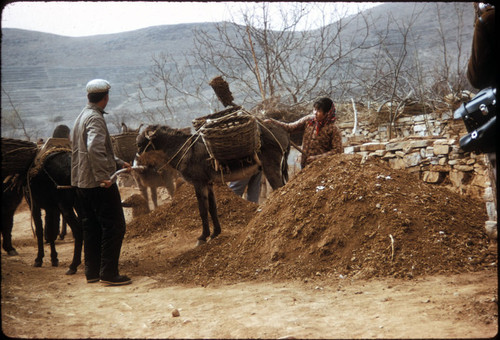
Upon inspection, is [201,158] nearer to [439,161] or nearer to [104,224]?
[104,224]

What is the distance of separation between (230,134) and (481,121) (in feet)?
10.8

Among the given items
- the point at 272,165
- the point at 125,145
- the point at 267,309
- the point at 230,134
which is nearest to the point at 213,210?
the point at 272,165

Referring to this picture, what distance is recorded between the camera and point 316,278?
12.8 ft

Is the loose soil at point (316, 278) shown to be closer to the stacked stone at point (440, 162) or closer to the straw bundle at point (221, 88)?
the stacked stone at point (440, 162)

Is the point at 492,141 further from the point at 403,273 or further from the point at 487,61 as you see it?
the point at 403,273

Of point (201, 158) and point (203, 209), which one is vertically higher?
point (201, 158)

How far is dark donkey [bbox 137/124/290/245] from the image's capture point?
20.7ft

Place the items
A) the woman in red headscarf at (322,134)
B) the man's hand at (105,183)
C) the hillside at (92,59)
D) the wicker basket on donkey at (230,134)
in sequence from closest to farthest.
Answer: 1. the man's hand at (105,183)
2. the wicker basket on donkey at (230,134)
3. the woman in red headscarf at (322,134)
4. the hillside at (92,59)

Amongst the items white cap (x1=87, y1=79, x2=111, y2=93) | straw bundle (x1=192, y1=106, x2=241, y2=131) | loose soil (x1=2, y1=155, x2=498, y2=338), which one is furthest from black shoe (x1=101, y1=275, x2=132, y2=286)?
straw bundle (x1=192, y1=106, x2=241, y2=131)

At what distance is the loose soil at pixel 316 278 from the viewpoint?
9.00 feet

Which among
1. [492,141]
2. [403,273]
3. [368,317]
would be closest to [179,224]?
[403,273]

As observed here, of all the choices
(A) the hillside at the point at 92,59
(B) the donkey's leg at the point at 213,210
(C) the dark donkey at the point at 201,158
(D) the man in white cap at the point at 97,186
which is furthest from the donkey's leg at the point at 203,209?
(A) the hillside at the point at 92,59

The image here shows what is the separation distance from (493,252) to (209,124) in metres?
3.48

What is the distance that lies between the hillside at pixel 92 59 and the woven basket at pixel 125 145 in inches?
1044
